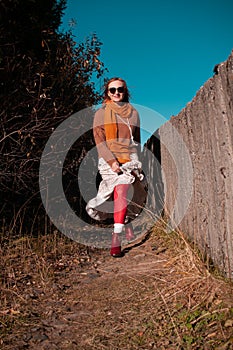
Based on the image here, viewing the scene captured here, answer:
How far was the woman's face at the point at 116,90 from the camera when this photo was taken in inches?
160

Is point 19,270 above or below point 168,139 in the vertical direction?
below

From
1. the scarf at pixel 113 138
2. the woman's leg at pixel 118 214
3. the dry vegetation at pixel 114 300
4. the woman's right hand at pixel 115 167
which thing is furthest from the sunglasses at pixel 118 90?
the dry vegetation at pixel 114 300

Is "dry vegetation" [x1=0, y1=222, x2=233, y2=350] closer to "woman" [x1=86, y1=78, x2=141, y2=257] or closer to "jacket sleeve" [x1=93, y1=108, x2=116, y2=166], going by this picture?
"woman" [x1=86, y1=78, x2=141, y2=257]

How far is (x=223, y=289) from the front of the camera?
2154 mm

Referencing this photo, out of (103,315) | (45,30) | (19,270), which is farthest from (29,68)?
(103,315)

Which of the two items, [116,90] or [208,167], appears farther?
[116,90]

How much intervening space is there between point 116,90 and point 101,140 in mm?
667

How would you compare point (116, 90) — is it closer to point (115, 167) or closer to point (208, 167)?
point (115, 167)

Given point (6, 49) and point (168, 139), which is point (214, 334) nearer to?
point (168, 139)

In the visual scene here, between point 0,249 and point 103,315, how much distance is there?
5.17 feet

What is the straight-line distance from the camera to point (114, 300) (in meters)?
2.51

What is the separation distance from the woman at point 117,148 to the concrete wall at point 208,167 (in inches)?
21.8

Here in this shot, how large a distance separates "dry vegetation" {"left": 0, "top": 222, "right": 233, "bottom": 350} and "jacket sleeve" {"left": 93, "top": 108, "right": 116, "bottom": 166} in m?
1.06

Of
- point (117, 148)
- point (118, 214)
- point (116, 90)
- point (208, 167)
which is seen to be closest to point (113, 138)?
point (117, 148)
